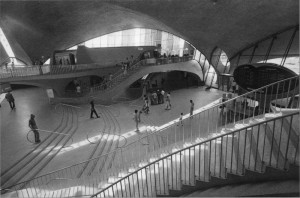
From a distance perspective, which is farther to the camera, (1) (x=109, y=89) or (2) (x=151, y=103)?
(1) (x=109, y=89)

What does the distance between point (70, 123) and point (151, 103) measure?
6.90m

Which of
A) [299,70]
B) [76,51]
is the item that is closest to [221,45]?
[299,70]

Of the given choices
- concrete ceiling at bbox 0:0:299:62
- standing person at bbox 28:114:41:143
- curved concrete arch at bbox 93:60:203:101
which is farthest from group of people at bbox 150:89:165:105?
standing person at bbox 28:114:41:143

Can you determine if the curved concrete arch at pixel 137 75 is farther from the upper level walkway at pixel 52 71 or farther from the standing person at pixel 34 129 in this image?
the standing person at pixel 34 129

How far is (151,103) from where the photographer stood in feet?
61.2

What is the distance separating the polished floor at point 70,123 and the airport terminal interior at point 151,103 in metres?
0.07

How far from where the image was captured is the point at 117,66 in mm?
24125

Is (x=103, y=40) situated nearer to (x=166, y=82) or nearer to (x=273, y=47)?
(x=166, y=82)

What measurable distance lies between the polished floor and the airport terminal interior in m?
0.07

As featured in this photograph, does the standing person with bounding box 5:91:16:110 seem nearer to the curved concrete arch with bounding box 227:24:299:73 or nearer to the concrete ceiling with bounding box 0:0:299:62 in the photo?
the concrete ceiling with bounding box 0:0:299:62

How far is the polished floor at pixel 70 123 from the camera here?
1023 cm

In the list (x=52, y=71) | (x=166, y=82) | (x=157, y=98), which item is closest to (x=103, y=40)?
(x=166, y=82)

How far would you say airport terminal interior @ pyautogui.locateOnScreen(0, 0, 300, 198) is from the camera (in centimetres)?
487

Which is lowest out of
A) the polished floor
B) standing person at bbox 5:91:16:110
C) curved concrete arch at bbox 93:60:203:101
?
the polished floor
